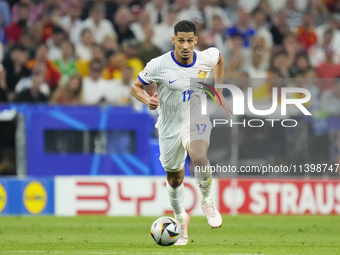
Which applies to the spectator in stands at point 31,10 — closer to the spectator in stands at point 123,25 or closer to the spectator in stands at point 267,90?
the spectator in stands at point 123,25

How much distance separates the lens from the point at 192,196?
11.7 metres

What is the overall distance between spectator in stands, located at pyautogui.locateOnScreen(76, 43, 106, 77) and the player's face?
21.3 feet

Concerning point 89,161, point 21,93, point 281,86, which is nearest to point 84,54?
point 21,93

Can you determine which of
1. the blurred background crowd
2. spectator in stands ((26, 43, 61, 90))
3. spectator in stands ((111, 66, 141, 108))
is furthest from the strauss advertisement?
spectator in stands ((26, 43, 61, 90))

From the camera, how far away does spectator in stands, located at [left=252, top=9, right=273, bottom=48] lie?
48.3 ft

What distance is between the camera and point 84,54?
14.2 meters

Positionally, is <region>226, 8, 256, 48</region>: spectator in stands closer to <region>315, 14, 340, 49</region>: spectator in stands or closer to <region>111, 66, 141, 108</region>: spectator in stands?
<region>315, 14, 340, 49</region>: spectator in stands

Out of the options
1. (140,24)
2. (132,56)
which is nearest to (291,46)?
(140,24)

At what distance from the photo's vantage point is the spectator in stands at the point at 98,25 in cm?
1460

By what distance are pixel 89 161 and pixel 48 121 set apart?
3.34 ft

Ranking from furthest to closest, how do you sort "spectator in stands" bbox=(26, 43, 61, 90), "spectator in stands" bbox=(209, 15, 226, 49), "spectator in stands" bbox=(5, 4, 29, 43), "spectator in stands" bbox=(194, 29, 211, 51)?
1. "spectator in stands" bbox=(5, 4, 29, 43)
2. "spectator in stands" bbox=(209, 15, 226, 49)
3. "spectator in stands" bbox=(194, 29, 211, 51)
4. "spectator in stands" bbox=(26, 43, 61, 90)

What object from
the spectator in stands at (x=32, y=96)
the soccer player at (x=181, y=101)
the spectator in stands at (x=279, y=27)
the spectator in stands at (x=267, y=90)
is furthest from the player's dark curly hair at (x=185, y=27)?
the spectator in stands at (x=279, y=27)

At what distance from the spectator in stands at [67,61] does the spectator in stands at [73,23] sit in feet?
2.21

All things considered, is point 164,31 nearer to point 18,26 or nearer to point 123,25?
point 123,25
